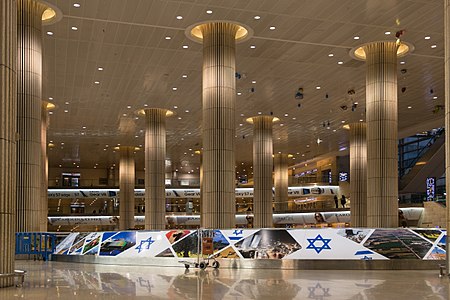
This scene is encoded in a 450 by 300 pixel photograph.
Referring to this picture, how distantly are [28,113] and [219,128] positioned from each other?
596 centimetres

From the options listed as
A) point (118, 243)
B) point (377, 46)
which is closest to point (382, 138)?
point (377, 46)

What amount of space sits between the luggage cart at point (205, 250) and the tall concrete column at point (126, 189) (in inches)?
1194

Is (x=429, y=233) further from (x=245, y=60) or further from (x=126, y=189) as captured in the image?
(x=126, y=189)

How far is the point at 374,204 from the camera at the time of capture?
2183 centimetres

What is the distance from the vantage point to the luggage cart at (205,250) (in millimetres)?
16625

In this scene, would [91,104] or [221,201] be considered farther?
A: [91,104]

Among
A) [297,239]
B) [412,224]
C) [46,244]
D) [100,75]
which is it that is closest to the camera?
[297,239]

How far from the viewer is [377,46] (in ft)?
73.3

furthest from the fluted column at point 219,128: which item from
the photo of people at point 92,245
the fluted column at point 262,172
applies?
the fluted column at point 262,172

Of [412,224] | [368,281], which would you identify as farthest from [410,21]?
[412,224]

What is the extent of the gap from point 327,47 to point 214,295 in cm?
1545

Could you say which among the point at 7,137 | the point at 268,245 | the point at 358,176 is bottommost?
the point at 268,245

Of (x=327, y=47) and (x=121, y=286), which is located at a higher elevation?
(x=327, y=47)

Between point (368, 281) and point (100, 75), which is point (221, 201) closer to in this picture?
point (368, 281)
